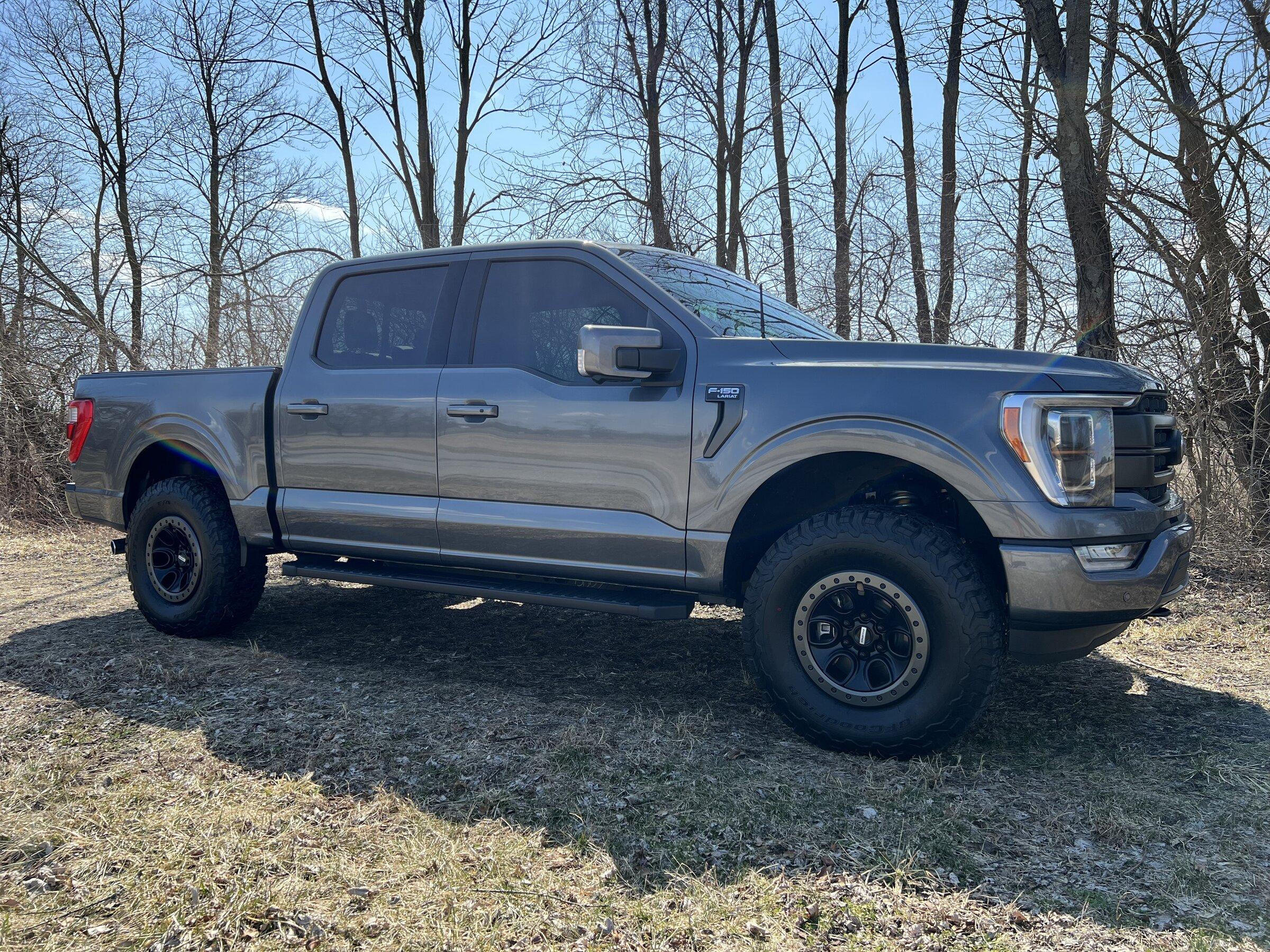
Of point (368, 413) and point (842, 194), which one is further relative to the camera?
point (842, 194)

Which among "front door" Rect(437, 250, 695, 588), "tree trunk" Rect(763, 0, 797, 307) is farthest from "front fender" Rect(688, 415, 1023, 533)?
"tree trunk" Rect(763, 0, 797, 307)

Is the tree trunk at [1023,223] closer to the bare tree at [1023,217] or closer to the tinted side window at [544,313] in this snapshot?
the bare tree at [1023,217]

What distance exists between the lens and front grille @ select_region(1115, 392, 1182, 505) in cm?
342

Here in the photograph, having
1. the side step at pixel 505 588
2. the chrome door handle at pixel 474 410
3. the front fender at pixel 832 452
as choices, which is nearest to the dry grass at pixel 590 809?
the side step at pixel 505 588

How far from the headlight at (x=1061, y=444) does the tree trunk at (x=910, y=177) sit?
7.03 m

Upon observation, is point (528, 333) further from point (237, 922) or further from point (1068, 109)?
point (1068, 109)

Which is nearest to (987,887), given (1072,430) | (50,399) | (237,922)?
(1072,430)

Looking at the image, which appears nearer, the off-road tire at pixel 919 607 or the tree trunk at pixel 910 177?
the off-road tire at pixel 919 607

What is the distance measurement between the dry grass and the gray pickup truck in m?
0.48

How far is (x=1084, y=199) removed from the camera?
792 cm

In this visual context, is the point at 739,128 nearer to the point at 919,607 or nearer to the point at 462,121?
the point at 462,121

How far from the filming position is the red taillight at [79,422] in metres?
5.74

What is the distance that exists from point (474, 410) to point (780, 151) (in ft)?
38.2

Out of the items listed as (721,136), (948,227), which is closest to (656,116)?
(721,136)
